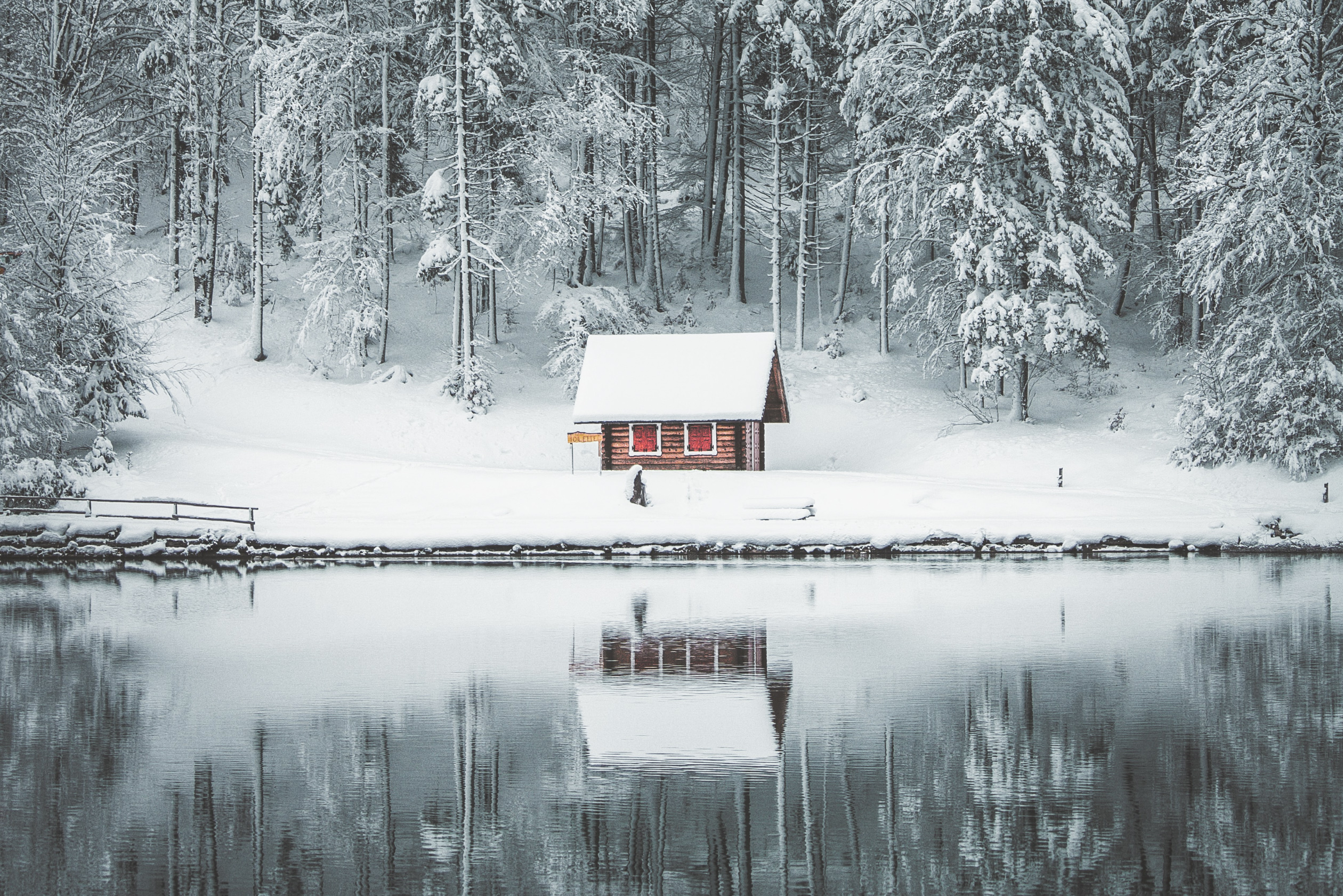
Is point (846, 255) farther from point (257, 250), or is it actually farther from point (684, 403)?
point (257, 250)

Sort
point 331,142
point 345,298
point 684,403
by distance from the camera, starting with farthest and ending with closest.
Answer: point 331,142, point 345,298, point 684,403

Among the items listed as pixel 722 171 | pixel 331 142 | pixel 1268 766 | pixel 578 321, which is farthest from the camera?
pixel 722 171

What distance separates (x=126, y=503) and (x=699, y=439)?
16709 mm

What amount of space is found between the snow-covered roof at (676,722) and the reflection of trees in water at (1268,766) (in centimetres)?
385

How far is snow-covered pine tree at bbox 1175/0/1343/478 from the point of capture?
34312 mm

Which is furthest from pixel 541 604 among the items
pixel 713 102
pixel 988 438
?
pixel 713 102

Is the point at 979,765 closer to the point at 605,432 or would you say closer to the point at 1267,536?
the point at 1267,536

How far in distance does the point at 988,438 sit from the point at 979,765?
98.5ft

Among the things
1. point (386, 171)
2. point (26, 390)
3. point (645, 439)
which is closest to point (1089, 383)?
point (645, 439)

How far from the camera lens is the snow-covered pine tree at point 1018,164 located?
1571 inches

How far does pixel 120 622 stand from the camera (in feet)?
70.0

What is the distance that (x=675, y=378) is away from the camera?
4191cm

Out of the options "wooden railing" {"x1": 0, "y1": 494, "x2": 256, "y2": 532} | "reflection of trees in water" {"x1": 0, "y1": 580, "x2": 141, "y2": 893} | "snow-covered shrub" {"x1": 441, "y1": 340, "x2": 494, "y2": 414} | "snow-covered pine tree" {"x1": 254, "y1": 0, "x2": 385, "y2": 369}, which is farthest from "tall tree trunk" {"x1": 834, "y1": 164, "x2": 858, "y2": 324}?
"reflection of trees in water" {"x1": 0, "y1": 580, "x2": 141, "y2": 893}

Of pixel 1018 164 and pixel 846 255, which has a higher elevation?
pixel 1018 164
